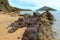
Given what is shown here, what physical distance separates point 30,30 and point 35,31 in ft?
1.40

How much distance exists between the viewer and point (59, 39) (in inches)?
724

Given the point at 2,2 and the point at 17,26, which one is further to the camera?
the point at 2,2

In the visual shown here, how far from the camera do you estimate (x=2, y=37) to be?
12992 millimetres

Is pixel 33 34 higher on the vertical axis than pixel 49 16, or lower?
higher

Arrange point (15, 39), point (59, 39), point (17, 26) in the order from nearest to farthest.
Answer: point (15, 39) → point (17, 26) → point (59, 39)

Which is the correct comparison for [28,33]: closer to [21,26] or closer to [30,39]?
[30,39]

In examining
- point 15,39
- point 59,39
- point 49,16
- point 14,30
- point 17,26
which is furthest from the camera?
point 49,16

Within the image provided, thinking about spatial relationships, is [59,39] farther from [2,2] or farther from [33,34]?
[2,2]

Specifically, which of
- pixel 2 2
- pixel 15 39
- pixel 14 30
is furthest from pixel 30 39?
pixel 2 2

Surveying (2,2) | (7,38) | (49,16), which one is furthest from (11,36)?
(2,2)

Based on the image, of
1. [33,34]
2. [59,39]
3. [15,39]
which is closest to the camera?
[33,34]

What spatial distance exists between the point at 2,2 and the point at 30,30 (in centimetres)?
5950

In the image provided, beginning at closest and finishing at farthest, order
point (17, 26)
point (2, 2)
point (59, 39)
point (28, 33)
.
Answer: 1. point (28, 33)
2. point (17, 26)
3. point (59, 39)
4. point (2, 2)

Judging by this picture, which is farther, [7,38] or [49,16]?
[49,16]
